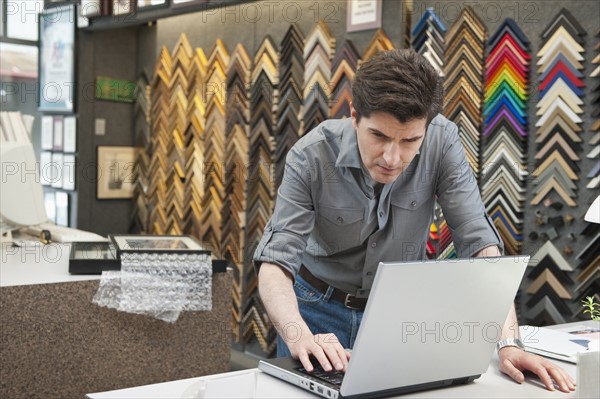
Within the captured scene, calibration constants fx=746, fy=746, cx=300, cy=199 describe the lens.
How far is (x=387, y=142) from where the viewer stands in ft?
5.85

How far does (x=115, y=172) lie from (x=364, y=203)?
4.56 meters

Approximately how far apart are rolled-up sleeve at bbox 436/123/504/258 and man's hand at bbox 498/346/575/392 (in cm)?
36

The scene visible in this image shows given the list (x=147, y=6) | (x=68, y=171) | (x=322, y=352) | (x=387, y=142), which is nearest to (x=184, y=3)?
(x=147, y=6)

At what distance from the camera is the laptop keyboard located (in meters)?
1.51

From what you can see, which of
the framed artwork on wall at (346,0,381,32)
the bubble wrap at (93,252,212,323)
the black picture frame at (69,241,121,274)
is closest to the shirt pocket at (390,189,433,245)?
the bubble wrap at (93,252,212,323)

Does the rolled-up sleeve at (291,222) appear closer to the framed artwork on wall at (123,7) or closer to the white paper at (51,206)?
the framed artwork on wall at (123,7)

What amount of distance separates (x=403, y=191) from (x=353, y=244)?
21 cm

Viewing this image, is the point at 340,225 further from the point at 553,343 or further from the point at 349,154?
the point at 553,343

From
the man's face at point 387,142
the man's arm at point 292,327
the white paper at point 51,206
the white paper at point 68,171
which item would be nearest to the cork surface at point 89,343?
the man's arm at point 292,327

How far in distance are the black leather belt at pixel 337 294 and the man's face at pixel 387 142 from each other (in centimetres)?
46

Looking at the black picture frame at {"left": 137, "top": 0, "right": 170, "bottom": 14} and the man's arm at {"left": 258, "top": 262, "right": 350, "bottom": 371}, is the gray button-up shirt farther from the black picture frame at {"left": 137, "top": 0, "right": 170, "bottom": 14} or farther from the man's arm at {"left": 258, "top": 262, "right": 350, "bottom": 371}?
the black picture frame at {"left": 137, "top": 0, "right": 170, "bottom": 14}

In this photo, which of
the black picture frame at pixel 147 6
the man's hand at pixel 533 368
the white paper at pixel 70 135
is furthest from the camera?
the white paper at pixel 70 135

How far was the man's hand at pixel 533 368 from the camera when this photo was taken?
1613 millimetres

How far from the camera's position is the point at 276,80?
4.64m
